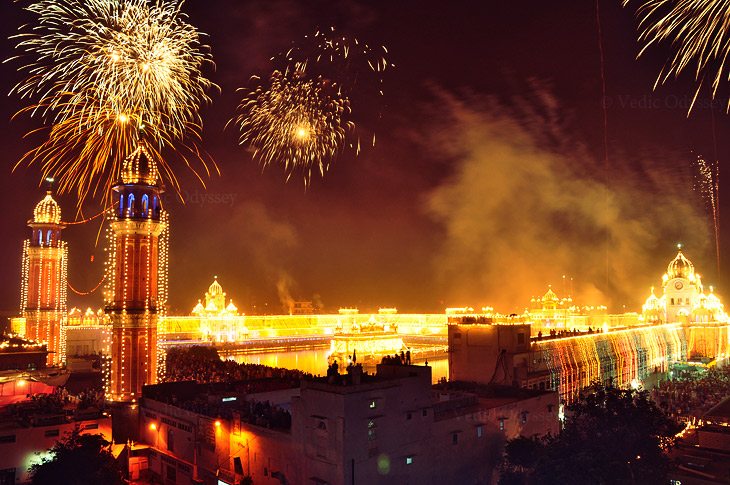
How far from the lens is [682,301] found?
2635 inches

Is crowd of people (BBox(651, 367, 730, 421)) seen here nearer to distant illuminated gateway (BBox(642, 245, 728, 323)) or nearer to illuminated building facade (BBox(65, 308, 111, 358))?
distant illuminated gateway (BBox(642, 245, 728, 323))

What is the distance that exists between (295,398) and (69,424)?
1022 cm

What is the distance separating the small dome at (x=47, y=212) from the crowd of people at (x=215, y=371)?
14469mm

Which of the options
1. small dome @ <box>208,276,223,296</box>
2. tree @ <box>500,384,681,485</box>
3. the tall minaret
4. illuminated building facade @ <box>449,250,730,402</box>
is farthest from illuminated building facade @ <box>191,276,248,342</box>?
tree @ <box>500,384,681,485</box>

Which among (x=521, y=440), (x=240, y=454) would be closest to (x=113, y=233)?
(x=240, y=454)

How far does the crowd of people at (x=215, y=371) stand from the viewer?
34906 mm

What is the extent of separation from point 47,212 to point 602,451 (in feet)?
142

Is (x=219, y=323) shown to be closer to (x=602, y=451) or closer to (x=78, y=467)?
(x=78, y=467)

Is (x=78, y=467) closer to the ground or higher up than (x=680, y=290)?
closer to the ground

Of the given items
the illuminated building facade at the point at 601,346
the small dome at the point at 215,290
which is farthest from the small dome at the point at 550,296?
the small dome at the point at 215,290

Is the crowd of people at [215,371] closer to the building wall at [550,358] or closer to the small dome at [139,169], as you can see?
the building wall at [550,358]

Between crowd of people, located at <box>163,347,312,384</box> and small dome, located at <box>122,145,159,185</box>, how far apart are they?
12087mm

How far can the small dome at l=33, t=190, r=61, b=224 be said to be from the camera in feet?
150

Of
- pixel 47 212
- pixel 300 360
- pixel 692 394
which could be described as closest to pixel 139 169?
pixel 47 212
